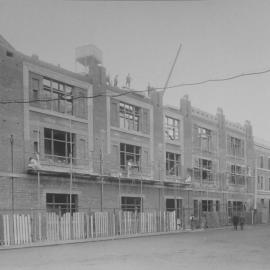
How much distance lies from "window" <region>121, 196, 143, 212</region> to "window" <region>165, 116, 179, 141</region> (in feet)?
23.4

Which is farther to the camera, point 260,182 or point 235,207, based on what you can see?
point 260,182

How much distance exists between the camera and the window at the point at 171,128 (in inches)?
1555

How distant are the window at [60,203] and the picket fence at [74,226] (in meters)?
0.79

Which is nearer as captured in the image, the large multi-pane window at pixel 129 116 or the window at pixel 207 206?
the large multi-pane window at pixel 129 116

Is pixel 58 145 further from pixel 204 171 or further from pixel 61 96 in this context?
pixel 204 171

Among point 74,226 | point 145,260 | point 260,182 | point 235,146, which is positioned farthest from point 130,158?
point 260,182

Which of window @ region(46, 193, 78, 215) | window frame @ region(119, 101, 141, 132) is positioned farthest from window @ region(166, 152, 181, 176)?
window @ region(46, 193, 78, 215)

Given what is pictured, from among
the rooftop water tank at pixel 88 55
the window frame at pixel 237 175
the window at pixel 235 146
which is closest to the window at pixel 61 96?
the rooftop water tank at pixel 88 55

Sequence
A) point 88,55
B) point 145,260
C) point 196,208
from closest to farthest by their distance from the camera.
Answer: point 145,260 < point 88,55 < point 196,208

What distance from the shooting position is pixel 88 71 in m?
32.0

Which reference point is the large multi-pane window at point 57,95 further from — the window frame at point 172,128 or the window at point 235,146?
the window at point 235,146

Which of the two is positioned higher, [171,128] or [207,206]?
[171,128]

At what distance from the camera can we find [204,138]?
148 feet

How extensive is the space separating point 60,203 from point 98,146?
529 centimetres
